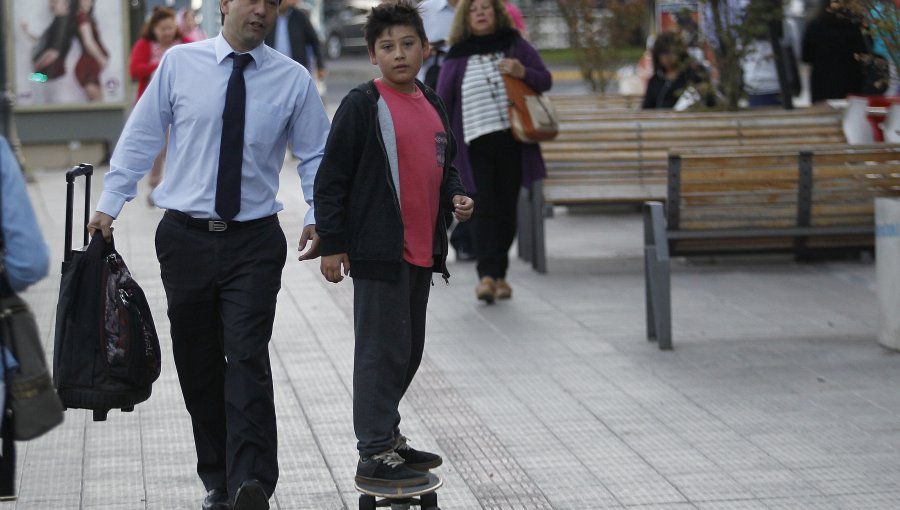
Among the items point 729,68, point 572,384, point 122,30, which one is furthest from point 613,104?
point 572,384

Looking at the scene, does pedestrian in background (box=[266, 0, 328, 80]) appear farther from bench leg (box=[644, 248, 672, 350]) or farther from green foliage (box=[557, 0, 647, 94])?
bench leg (box=[644, 248, 672, 350])

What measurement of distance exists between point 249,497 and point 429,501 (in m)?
0.60

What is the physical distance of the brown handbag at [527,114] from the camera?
8.73 meters

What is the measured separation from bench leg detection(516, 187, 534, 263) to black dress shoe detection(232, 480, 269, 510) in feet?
19.6

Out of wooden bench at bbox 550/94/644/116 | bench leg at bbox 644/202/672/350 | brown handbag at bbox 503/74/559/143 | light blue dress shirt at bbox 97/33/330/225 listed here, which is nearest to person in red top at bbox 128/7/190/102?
wooden bench at bbox 550/94/644/116

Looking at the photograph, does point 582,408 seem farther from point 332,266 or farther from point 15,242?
point 15,242

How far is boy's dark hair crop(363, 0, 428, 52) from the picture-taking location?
4785 millimetres

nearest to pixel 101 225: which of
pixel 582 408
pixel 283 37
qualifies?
pixel 582 408

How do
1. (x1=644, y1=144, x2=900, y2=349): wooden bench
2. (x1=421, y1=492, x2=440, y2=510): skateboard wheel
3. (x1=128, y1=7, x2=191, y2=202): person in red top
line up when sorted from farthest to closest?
(x1=128, y1=7, x2=191, y2=202): person in red top < (x1=644, y1=144, x2=900, y2=349): wooden bench < (x1=421, y1=492, x2=440, y2=510): skateboard wheel

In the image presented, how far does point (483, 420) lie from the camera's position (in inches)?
250

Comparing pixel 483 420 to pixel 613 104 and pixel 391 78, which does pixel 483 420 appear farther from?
pixel 613 104

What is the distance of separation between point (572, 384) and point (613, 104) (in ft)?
27.2

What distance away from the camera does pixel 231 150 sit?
4.72 meters

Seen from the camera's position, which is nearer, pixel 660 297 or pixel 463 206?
pixel 463 206
